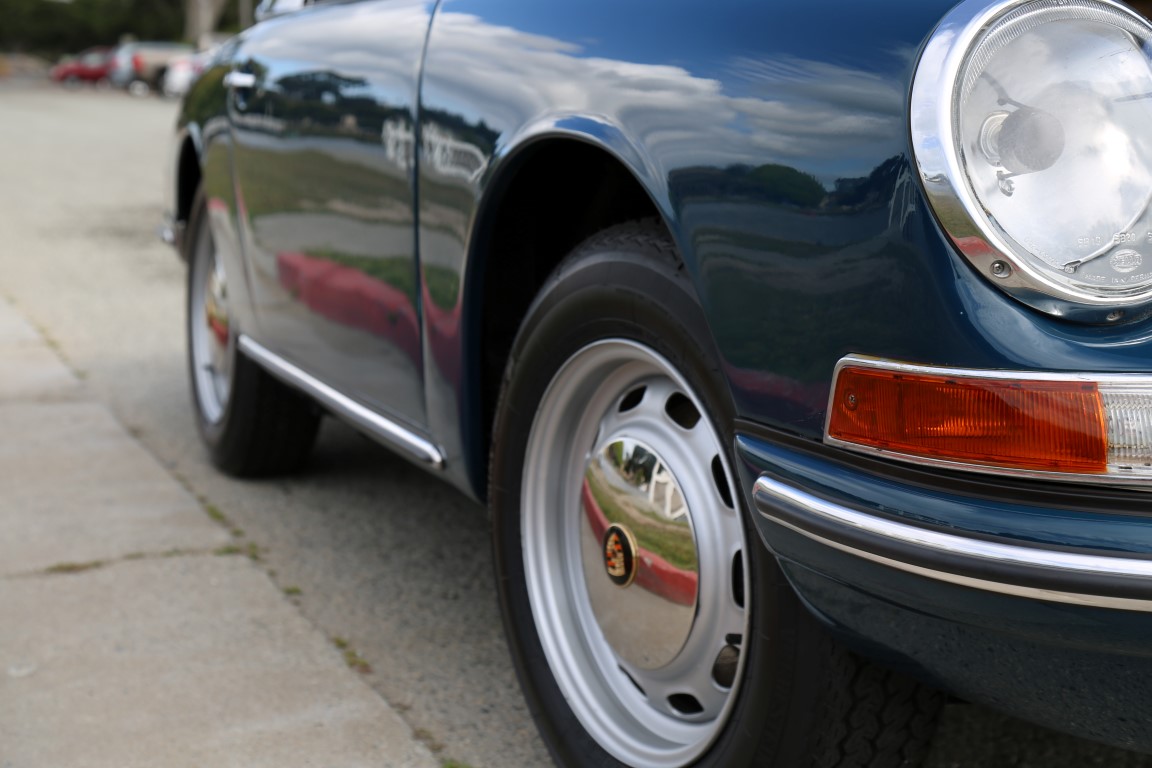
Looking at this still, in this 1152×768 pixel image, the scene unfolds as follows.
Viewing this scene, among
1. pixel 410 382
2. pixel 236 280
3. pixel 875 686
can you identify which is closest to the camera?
pixel 875 686

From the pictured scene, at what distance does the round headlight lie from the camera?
135cm

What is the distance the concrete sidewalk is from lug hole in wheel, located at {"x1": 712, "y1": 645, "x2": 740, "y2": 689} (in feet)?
2.07

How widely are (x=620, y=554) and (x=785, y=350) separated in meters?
0.59

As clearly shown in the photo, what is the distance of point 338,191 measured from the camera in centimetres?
265

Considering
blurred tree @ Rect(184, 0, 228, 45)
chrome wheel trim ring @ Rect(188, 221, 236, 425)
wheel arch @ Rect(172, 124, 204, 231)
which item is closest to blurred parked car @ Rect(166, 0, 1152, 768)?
chrome wheel trim ring @ Rect(188, 221, 236, 425)

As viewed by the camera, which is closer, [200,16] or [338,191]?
[338,191]

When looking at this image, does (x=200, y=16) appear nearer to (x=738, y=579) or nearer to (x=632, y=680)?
(x=632, y=680)

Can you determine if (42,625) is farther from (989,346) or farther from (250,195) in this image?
(989,346)

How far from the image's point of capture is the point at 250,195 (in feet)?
10.5

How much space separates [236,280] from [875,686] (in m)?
2.30

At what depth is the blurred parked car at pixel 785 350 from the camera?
1.33 meters

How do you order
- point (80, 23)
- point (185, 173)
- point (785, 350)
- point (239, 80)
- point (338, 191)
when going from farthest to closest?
point (80, 23), point (185, 173), point (239, 80), point (338, 191), point (785, 350)

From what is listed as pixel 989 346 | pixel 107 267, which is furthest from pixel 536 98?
pixel 107 267

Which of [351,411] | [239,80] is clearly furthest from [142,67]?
[351,411]
